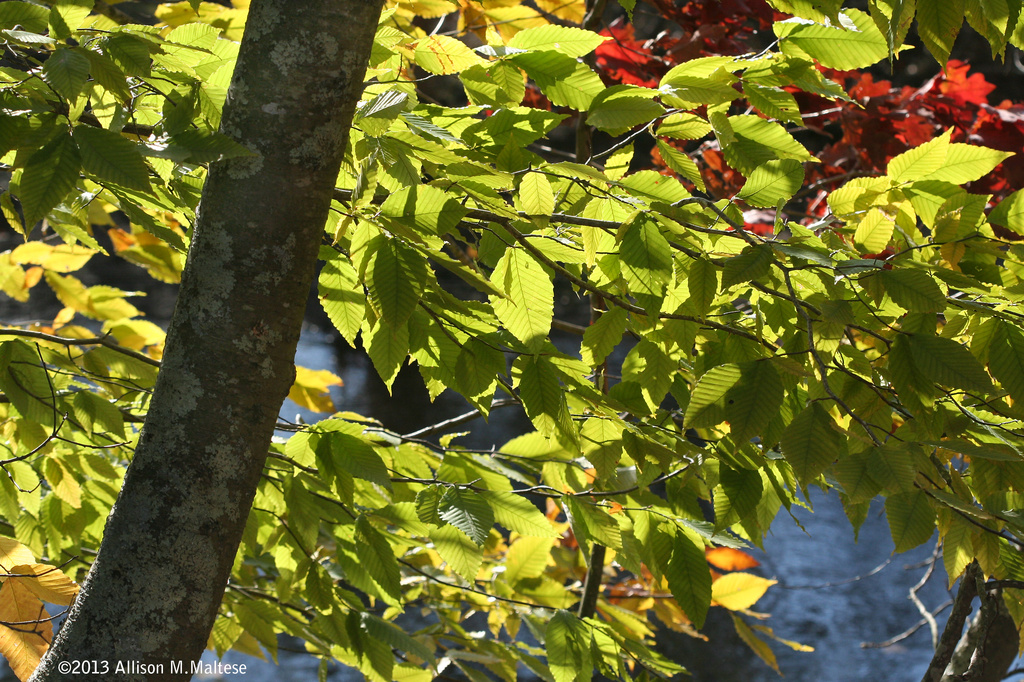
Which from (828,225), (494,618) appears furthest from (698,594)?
(494,618)

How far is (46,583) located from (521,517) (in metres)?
0.51

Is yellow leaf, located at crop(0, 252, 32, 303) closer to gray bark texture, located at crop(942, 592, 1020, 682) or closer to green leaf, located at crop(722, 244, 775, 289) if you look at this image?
green leaf, located at crop(722, 244, 775, 289)

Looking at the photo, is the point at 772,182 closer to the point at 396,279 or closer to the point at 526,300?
the point at 526,300

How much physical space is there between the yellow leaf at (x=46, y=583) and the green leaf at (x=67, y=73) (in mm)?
500

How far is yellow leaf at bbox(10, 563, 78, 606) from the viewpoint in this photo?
785 millimetres

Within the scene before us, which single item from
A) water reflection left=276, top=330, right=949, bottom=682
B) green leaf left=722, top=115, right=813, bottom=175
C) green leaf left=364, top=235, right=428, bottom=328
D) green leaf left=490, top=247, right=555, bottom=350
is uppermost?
green leaf left=722, top=115, right=813, bottom=175

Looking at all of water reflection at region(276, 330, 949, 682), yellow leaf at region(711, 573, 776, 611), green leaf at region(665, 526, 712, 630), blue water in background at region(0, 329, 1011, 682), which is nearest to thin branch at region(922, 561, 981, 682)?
yellow leaf at region(711, 573, 776, 611)

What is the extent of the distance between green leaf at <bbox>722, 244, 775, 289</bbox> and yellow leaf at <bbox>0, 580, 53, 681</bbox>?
717mm

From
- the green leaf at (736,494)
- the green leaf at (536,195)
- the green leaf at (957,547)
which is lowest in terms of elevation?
the green leaf at (957,547)

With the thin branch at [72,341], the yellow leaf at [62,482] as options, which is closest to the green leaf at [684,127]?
the thin branch at [72,341]

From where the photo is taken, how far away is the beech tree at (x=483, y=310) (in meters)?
0.60

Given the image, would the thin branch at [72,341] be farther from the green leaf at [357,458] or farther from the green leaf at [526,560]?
the green leaf at [526,560]

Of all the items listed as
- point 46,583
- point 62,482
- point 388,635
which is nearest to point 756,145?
point 388,635

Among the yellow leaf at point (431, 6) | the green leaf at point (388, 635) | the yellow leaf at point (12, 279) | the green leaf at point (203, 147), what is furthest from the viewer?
the yellow leaf at point (12, 279)
